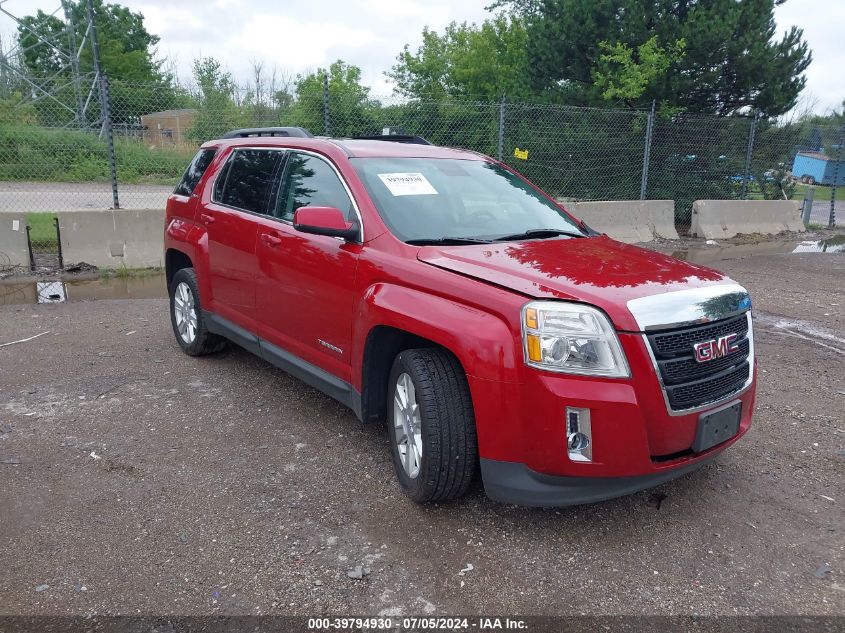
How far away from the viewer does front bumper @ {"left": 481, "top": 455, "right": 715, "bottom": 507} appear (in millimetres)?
2867

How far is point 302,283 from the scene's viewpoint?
406 cm

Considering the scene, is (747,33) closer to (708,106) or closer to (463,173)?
(708,106)

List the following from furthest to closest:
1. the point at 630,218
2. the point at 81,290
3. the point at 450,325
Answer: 1. the point at 630,218
2. the point at 81,290
3. the point at 450,325

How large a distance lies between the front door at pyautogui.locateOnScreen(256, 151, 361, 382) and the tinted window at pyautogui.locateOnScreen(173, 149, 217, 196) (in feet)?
4.63

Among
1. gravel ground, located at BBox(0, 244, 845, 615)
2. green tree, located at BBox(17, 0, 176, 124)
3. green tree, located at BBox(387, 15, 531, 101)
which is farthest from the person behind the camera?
green tree, located at BBox(17, 0, 176, 124)

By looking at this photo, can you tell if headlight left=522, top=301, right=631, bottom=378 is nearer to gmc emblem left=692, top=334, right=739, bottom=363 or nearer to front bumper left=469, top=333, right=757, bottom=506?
front bumper left=469, top=333, right=757, bottom=506

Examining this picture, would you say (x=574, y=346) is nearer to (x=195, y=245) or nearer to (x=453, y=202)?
(x=453, y=202)

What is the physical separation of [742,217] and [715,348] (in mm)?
12140

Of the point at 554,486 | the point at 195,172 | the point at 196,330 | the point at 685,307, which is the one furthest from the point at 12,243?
the point at 685,307

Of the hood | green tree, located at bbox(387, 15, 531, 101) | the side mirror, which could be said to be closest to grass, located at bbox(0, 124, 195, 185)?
the side mirror

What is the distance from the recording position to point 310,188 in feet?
13.9

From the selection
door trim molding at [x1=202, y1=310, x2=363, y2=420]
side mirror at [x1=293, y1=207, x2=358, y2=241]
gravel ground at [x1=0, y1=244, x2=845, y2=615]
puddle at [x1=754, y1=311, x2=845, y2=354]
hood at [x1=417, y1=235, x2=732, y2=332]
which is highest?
side mirror at [x1=293, y1=207, x2=358, y2=241]

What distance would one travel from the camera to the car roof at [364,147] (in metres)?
4.16

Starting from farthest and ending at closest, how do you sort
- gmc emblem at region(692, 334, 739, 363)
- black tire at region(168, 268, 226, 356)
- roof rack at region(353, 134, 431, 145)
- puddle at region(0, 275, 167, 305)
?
puddle at region(0, 275, 167, 305)
black tire at region(168, 268, 226, 356)
roof rack at region(353, 134, 431, 145)
gmc emblem at region(692, 334, 739, 363)
